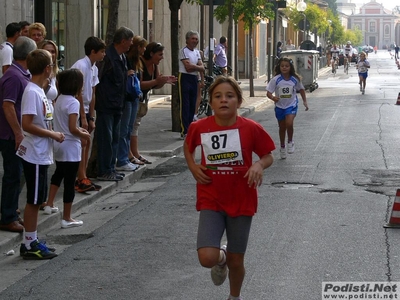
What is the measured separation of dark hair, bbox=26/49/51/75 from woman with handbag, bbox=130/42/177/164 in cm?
581

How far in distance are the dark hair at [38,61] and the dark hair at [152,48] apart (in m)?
6.28

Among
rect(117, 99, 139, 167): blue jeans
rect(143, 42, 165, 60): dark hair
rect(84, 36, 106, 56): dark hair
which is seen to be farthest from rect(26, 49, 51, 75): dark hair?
rect(143, 42, 165, 60): dark hair

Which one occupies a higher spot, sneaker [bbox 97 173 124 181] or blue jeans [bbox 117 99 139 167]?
blue jeans [bbox 117 99 139 167]

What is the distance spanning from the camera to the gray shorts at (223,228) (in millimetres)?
6336

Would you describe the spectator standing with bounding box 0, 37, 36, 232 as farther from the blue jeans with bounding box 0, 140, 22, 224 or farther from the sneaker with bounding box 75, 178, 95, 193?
the sneaker with bounding box 75, 178, 95, 193

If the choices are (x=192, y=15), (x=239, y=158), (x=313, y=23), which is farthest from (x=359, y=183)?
(x=313, y=23)

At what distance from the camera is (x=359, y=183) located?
12352mm

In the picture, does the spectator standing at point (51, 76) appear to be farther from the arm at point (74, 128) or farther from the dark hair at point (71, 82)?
the arm at point (74, 128)

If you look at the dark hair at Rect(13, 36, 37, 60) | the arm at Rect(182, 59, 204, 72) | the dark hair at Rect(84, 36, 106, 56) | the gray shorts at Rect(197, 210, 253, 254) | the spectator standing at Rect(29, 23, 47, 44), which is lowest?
the gray shorts at Rect(197, 210, 253, 254)

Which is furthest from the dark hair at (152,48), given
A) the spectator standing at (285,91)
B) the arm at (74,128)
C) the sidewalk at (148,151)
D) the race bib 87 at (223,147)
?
the race bib 87 at (223,147)

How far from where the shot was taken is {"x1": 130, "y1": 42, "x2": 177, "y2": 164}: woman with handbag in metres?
14.5

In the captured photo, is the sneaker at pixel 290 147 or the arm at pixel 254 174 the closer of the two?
the arm at pixel 254 174

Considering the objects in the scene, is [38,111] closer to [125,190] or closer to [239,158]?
[239,158]

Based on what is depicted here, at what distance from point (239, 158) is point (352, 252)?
2.22 m
